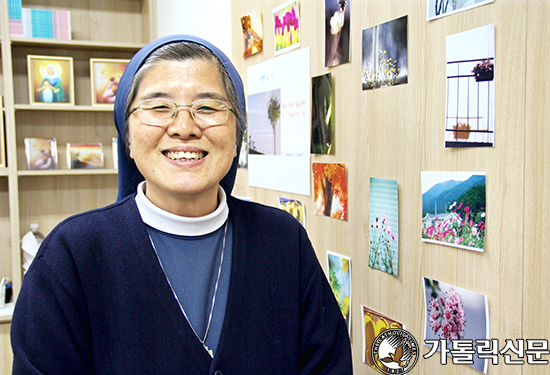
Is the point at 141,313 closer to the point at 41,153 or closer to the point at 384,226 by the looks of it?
the point at 384,226

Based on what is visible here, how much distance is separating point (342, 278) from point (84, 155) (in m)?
2.21

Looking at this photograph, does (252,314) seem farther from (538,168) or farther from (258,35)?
(258,35)

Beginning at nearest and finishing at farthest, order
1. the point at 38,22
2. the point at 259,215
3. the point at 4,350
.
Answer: the point at 259,215 → the point at 4,350 → the point at 38,22

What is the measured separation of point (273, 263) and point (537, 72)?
0.72 metres

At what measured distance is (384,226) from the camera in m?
1.28

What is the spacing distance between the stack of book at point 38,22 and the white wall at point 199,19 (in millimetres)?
596

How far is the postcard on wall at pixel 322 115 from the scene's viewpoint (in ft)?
4.81

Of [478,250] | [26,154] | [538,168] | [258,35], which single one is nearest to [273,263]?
[478,250]

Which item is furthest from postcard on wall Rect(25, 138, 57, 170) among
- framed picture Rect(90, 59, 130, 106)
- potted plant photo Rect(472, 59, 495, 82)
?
potted plant photo Rect(472, 59, 495, 82)

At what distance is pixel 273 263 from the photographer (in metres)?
1.12

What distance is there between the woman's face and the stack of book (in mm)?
2260
